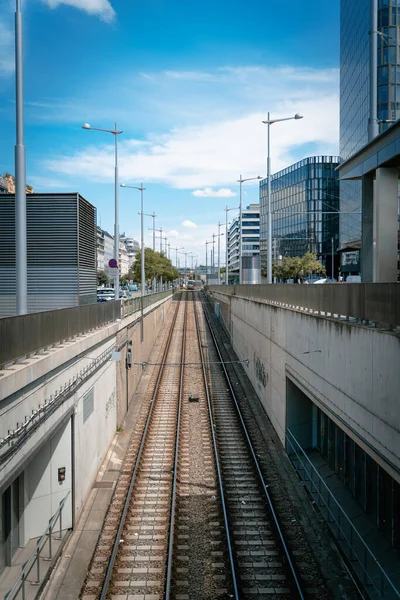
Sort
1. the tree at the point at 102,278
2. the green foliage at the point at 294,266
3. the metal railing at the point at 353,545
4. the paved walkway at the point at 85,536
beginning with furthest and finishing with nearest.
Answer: the tree at the point at 102,278 → the green foliage at the point at 294,266 → the paved walkway at the point at 85,536 → the metal railing at the point at 353,545

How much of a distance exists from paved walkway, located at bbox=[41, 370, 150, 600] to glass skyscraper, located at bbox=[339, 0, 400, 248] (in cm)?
2700

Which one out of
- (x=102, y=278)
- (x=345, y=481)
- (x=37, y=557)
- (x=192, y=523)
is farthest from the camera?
(x=102, y=278)

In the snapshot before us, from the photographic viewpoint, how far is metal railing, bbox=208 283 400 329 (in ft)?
27.5

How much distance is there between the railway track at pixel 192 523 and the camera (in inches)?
375

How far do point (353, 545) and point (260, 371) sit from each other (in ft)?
39.8

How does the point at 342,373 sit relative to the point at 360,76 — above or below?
below

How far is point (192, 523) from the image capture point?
12023 millimetres

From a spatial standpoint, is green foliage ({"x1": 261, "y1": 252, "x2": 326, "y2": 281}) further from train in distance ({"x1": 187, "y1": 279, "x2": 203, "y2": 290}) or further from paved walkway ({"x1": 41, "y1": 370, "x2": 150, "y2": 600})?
train in distance ({"x1": 187, "y1": 279, "x2": 203, "y2": 290})

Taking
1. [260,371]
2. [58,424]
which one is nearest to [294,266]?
[260,371]

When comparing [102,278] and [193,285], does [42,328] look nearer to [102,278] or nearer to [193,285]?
[102,278]

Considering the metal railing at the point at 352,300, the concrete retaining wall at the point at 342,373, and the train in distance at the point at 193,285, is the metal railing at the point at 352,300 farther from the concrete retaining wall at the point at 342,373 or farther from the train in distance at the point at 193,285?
the train in distance at the point at 193,285

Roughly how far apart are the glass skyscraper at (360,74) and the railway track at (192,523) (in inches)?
964

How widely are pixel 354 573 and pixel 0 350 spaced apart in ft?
23.7

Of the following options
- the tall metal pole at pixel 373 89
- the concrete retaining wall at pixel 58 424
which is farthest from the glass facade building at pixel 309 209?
the concrete retaining wall at pixel 58 424
